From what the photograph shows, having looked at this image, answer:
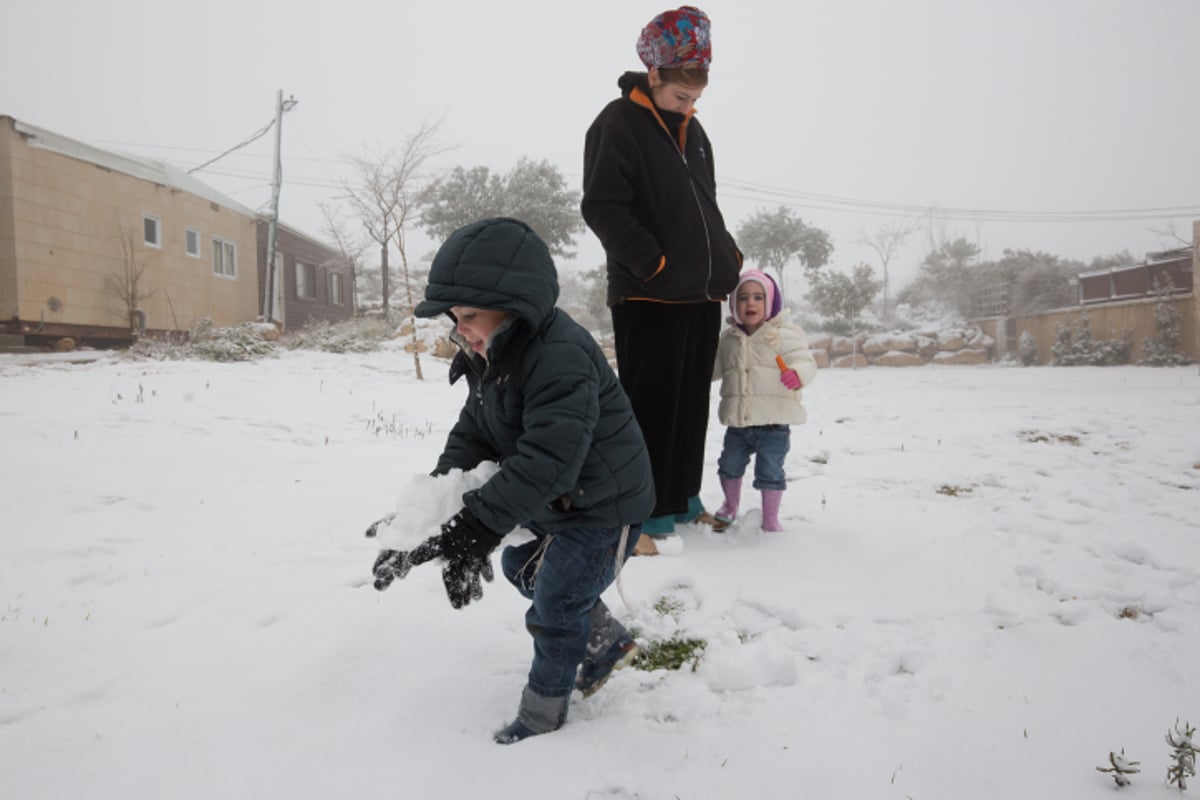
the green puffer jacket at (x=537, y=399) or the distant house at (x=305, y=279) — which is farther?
the distant house at (x=305, y=279)

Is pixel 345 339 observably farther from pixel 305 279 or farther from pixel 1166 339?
pixel 1166 339

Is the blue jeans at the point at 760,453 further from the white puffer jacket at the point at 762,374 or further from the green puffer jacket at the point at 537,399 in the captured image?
the green puffer jacket at the point at 537,399

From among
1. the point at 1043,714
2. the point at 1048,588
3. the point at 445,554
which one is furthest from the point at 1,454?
the point at 1048,588

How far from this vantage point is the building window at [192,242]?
1716 cm

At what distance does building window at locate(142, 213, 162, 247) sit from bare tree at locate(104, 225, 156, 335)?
2.75ft

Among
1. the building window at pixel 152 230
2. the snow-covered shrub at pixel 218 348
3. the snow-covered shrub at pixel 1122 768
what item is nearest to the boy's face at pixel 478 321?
the snow-covered shrub at pixel 1122 768

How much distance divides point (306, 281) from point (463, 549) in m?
25.8

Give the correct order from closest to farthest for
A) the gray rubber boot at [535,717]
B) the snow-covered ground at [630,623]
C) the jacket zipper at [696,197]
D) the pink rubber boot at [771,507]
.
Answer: the snow-covered ground at [630,623] < the gray rubber boot at [535,717] < the jacket zipper at [696,197] < the pink rubber boot at [771,507]

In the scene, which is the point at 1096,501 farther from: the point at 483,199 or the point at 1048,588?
the point at 483,199

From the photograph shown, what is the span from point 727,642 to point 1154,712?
120 cm

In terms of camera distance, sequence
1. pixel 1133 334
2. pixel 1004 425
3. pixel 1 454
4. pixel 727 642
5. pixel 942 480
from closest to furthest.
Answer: pixel 727 642 → pixel 1 454 → pixel 942 480 → pixel 1004 425 → pixel 1133 334

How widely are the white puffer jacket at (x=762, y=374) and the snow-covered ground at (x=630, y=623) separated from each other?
63cm

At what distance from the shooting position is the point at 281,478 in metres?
4.18

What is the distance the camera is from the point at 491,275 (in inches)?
65.6
